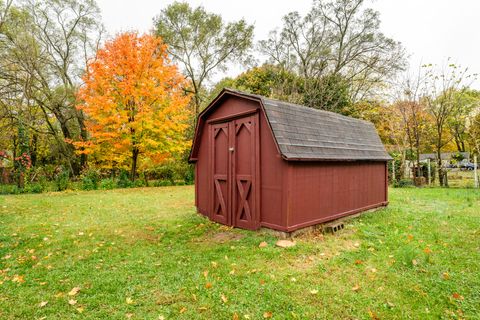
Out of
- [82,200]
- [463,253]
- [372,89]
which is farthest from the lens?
[372,89]

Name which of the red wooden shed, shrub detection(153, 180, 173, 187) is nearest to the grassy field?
the red wooden shed

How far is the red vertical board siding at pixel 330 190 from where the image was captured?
556cm

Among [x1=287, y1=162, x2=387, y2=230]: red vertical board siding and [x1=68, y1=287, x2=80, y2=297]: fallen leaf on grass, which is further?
[x1=287, y1=162, x2=387, y2=230]: red vertical board siding

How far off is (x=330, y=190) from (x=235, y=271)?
3.47 meters

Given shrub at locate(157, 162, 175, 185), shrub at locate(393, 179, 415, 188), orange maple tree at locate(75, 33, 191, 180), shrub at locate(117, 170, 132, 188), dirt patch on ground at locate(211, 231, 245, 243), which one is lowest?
dirt patch on ground at locate(211, 231, 245, 243)

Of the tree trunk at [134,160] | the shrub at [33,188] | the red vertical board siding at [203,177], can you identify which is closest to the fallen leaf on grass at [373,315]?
the red vertical board siding at [203,177]

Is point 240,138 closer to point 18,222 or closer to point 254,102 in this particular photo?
point 254,102

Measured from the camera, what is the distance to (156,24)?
2061 cm

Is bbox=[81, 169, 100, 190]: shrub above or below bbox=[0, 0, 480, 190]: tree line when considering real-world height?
below

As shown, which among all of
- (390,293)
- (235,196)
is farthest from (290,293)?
(235,196)

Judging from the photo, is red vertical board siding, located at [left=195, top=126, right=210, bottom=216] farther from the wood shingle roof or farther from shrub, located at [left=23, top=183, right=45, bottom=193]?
shrub, located at [left=23, top=183, right=45, bottom=193]

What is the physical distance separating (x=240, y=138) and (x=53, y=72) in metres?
18.3

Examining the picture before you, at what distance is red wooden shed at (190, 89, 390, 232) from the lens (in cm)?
552

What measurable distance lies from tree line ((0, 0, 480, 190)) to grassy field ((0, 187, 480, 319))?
353 inches
